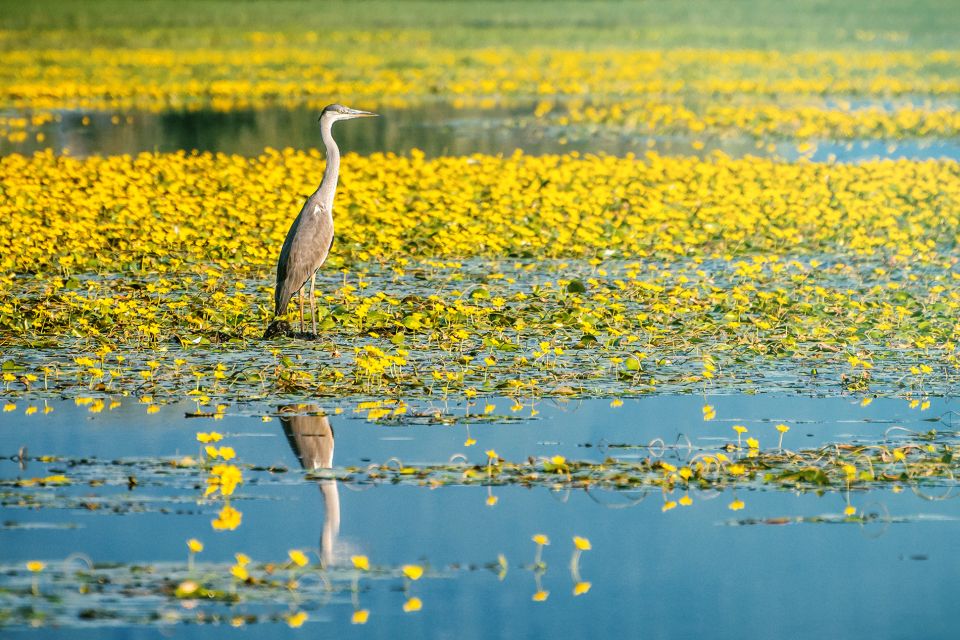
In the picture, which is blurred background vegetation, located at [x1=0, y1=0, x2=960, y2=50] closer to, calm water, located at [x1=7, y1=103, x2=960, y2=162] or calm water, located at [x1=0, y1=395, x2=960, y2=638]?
calm water, located at [x1=7, y1=103, x2=960, y2=162]

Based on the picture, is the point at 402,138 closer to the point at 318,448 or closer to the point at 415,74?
the point at 415,74

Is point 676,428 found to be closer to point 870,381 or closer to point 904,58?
point 870,381

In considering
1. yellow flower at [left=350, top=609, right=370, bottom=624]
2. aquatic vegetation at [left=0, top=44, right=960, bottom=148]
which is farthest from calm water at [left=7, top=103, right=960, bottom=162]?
yellow flower at [left=350, top=609, right=370, bottom=624]

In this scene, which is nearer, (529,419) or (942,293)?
(529,419)

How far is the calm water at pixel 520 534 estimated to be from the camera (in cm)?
701

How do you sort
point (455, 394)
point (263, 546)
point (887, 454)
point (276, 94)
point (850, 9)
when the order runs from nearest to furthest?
1. point (263, 546)
2. point (887, 454)
3. point (455, 394)
4. point (276, 94)
5. point (850, 9)

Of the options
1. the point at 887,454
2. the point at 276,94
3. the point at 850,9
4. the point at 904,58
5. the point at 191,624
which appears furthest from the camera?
the point at 850,9

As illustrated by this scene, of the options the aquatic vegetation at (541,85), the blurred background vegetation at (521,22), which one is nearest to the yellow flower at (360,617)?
the aquatic vegetation at (541,85)

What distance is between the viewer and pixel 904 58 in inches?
1871

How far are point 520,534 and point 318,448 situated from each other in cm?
177

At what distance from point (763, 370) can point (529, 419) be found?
2.03m

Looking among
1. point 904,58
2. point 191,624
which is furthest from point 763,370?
point 904,58

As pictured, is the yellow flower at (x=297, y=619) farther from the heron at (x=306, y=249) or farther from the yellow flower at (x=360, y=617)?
the heron at (x=306, y=249)

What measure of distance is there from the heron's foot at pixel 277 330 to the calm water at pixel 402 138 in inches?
560
